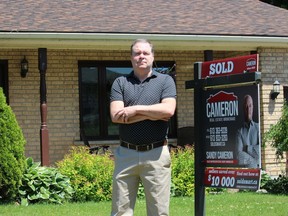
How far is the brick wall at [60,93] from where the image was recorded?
49.3ft

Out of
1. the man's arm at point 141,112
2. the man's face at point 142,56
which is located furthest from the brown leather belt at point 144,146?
the man's face at point 142,56

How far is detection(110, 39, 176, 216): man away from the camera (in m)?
6.00

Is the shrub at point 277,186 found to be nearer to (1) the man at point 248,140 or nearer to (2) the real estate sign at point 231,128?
(2) the real estate sign at point 231,128

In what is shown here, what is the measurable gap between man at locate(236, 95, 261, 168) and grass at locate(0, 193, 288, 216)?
3.40 m

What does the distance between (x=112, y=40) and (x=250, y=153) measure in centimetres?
808

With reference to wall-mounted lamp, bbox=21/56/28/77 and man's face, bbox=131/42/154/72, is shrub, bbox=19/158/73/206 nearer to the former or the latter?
wall-mounted lamp, bbox=21/56/28/77

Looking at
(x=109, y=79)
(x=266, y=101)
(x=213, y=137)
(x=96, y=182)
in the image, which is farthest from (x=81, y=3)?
(x=213, y=137)

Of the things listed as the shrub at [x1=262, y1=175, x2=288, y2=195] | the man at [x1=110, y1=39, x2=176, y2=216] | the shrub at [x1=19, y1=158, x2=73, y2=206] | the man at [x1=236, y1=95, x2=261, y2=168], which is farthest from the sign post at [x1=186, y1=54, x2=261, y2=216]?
the shrub at [x1=262, y1=175, x2=288, y2=195]

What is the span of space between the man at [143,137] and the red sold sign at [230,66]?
1.52ft

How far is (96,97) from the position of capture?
15828mm

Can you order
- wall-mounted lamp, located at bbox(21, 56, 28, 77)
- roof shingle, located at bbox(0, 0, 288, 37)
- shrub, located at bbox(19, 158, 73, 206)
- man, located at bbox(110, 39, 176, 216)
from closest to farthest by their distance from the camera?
man, located at bbox(110, 39, 176, 216) < shrub, located at bbox(19, 158, 73, 206) < roof shingle, located at bbox(0, 0, 288, 37) < wall-mounted lamp, located at bbox(21, 56, 28, 77)

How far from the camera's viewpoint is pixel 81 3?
617 inches

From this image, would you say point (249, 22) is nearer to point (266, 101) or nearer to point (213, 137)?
point (266, 101)

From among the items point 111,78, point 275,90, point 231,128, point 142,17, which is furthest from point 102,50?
point 231,128
